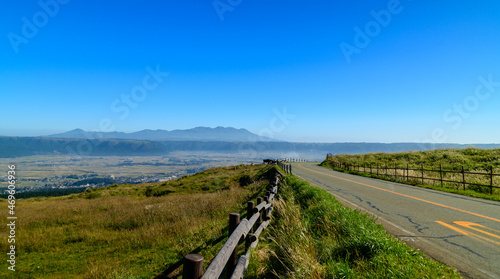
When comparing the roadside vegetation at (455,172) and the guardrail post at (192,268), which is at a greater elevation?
the guardrail post at (192,268)

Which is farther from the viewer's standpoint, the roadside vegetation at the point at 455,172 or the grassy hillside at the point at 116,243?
the roadside vegetation at the point at 455,172

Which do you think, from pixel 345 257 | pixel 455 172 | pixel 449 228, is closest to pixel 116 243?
pixel 345 257

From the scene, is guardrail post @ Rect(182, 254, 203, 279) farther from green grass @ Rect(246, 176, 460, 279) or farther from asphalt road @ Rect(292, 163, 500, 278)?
asphalt road @ Rect(292, 163, 500, 278)

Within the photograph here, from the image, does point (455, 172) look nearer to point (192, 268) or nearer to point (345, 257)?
point (345, 257)

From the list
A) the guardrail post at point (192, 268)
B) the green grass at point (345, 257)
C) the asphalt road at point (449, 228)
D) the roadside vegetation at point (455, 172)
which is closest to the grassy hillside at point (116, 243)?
the green grass at point (345, 257)

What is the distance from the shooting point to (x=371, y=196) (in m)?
12.3

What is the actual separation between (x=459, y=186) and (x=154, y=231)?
64.0 feet

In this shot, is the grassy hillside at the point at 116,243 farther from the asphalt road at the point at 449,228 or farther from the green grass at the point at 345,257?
the asphalt road at the point at 449,228

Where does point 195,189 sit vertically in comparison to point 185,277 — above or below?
below

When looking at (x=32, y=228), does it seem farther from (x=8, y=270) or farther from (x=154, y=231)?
(x=154, y=231)

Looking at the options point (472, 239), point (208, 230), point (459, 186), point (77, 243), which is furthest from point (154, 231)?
point (459, 186)

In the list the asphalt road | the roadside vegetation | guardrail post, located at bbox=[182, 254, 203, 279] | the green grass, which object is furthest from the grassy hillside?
the roadside vegetation

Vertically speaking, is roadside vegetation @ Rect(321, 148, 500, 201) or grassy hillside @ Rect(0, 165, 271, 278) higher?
roadside vegetation @ Rect(321, 148, 500, 201)

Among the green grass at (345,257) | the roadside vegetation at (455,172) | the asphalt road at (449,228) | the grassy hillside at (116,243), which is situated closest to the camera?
the green grass at (345,257)
